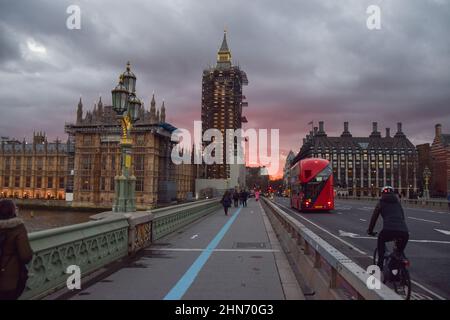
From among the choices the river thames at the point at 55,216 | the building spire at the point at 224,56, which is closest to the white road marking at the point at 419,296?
the river thames at the point at 55,216

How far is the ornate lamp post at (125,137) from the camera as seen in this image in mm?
11539

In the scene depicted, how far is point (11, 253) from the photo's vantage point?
14.2 feet

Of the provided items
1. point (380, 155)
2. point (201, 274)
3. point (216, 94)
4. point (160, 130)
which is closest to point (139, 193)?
point (160, 130)

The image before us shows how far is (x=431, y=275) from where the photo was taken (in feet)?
26.9

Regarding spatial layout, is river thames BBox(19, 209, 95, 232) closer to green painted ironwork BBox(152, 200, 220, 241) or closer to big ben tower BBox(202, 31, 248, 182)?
green painted ironwork BBox(152, 200, 220, 241)

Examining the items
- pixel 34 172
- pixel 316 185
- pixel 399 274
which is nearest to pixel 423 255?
pixel 399 274

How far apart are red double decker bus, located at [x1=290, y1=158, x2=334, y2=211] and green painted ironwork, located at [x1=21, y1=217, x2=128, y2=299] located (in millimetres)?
21473

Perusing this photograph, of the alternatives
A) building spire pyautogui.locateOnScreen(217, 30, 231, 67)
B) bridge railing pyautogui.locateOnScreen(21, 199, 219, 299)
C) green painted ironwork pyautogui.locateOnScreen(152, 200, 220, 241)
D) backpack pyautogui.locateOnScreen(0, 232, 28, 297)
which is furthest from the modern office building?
backpack pyautogui.locateOnScreen(0, 232, 28, 297)

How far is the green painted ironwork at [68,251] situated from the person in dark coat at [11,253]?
1071 millimetres

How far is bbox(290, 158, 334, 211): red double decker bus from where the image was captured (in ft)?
95.2

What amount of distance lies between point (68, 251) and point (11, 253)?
92.5 inches

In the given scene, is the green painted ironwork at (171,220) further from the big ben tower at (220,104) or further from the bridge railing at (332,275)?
the big ben tower at (220,104)

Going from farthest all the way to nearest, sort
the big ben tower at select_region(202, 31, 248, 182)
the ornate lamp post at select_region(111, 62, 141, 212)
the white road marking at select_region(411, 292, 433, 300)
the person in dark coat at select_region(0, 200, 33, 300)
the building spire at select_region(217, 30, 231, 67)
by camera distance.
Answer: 1. the building spire at select_region(217, 30, 231, 67)
2. the big ben tower at select_region(202, 31, 248, 182)
3. the ornate lamp post at select_region(111, 62, 141, 212)
4. the white road marking at select_region(411, 292, 433, 300)
5. the person in dark coat at select_region(0, 200, 33, 300)

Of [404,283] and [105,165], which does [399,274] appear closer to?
[404,283]
